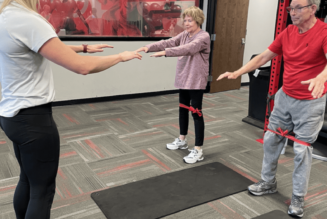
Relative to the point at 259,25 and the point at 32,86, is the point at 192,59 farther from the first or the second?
the point at 259,25

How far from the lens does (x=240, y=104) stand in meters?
4.45

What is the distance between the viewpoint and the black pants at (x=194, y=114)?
2439mm

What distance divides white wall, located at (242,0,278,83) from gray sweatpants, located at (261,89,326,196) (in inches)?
153

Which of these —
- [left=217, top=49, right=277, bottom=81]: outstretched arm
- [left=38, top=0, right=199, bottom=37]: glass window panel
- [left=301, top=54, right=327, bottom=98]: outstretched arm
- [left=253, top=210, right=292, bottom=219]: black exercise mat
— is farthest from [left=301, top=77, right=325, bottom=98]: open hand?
[left=38, top=0, right=199, bottom=37]: glass window panel

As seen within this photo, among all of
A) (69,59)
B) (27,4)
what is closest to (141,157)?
(69,59)

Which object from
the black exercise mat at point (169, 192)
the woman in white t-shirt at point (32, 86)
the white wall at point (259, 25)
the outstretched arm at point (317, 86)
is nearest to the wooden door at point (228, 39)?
the white wall at point (259, 25)

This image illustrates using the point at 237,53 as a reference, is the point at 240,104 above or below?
below

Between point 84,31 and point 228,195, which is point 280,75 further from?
point 84,31

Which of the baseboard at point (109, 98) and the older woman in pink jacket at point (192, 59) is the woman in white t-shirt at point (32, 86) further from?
the baseboard at point (109, 98)

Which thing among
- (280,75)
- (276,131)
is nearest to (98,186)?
(276,131)

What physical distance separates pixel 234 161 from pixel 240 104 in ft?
6.56

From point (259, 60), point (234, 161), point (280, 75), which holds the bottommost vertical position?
point (234, 161)

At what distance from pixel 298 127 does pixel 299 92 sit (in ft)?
0.71

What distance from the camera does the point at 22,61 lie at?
1049mm
